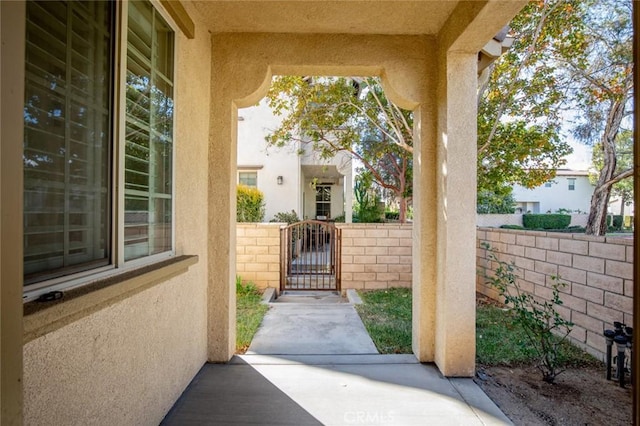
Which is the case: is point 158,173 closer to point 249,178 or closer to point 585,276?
point 585,276

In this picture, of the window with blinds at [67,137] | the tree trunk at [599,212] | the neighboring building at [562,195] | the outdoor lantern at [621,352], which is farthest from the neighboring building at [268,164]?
the neighboring building at [562,195]

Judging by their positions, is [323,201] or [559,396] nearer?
[559,396]

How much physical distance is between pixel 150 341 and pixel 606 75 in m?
9.11

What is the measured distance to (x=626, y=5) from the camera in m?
6.13

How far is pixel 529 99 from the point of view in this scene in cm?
654

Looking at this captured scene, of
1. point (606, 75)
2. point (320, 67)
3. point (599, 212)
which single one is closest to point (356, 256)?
point (320, 67)

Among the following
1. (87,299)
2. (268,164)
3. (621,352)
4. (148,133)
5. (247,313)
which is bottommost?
(247,313)

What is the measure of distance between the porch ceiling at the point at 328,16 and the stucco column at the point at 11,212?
2379 millimetres

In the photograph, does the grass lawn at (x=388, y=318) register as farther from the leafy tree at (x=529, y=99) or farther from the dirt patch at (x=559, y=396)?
the leafy tree at (x=529, y=99)

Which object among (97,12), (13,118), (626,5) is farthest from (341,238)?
(626,5)

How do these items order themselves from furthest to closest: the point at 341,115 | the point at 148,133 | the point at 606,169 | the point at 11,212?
the point at 341,115, the point at 606,169, the point at 148,133, the point at 11,212

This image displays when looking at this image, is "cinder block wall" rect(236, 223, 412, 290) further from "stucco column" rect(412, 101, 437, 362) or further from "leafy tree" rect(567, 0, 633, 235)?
"leafy tree" rect(567, 0, 633, 235)

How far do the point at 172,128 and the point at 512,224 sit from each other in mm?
22121

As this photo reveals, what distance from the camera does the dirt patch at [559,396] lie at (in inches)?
97.1
